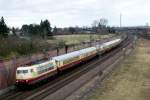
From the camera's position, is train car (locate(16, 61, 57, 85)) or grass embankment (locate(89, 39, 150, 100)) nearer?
grass embankment (locate(89, 39, 150, 100))

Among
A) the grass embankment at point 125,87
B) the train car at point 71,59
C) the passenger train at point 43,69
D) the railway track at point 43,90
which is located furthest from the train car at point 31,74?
the grass embankment at point 125,87

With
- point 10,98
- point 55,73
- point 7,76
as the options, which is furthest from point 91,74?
point 10,98

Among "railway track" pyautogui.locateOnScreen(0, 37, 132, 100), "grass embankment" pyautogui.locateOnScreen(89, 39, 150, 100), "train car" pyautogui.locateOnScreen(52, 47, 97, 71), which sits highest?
"train car" pyautogui.locateOnScreen(52, 47, 97, 71)

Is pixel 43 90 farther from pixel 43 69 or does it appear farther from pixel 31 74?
pixel 43 69

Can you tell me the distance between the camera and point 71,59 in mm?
49969

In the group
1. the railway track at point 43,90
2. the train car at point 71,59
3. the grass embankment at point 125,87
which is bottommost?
the railway track at point 43,90

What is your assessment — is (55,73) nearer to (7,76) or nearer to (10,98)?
(7,76)

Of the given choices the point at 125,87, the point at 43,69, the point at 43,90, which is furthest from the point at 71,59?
the point at 125,87

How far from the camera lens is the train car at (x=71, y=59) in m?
44.4

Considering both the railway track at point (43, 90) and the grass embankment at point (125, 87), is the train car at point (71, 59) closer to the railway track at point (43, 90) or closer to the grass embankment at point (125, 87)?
the railway track at point (43, 90)

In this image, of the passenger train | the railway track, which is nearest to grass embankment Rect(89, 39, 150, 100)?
the railway track

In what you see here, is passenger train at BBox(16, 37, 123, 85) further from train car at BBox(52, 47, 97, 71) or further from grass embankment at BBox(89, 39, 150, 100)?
grass embankment at BBox(89, 39, 150, 100)

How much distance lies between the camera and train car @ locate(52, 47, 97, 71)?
44.4m

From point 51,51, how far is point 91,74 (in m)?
10.9
